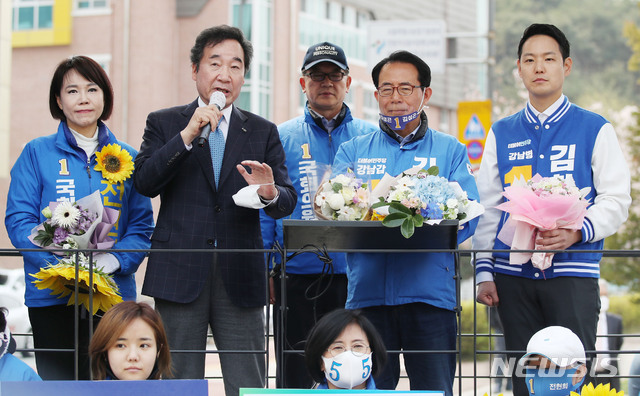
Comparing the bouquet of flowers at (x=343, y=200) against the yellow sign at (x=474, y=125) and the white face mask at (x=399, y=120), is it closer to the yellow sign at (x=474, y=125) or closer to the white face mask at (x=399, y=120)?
the white face mask at (x=399, y=120)

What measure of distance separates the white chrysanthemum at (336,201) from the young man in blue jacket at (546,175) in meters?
0.93

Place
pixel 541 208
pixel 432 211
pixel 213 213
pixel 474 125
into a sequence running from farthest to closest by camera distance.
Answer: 1. pixel 474 125
2. pixel 213 213
3. pixel 541 208
4. pixel 432 211

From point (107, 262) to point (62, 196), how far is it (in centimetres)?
46

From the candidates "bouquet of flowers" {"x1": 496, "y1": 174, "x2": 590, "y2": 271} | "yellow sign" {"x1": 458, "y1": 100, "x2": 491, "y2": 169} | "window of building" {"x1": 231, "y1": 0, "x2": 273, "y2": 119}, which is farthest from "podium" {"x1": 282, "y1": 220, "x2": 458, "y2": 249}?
"window of building" {"x1": 231, "y1": 0, "x2": 273, "y2": 119}

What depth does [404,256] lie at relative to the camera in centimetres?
429

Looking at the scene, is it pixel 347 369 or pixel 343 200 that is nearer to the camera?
pixel 347 369

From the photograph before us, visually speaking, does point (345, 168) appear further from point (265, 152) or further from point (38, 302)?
point (38, 302)

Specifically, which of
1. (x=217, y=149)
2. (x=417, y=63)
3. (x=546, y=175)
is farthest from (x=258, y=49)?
(x=546, y=175)

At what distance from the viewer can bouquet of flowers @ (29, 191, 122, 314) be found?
407cm

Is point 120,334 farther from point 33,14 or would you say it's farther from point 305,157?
point 33,14

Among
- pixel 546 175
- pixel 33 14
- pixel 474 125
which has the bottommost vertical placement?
pixel 546 175

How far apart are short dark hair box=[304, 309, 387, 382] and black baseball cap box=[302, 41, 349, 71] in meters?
1.84

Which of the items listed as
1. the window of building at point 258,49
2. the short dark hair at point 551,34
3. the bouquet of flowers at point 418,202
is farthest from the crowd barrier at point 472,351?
the window of building at point 258,49

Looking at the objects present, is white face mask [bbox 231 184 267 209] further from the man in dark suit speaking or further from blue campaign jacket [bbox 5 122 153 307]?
blue campaign jacket [bbox 5 122 153 307]
